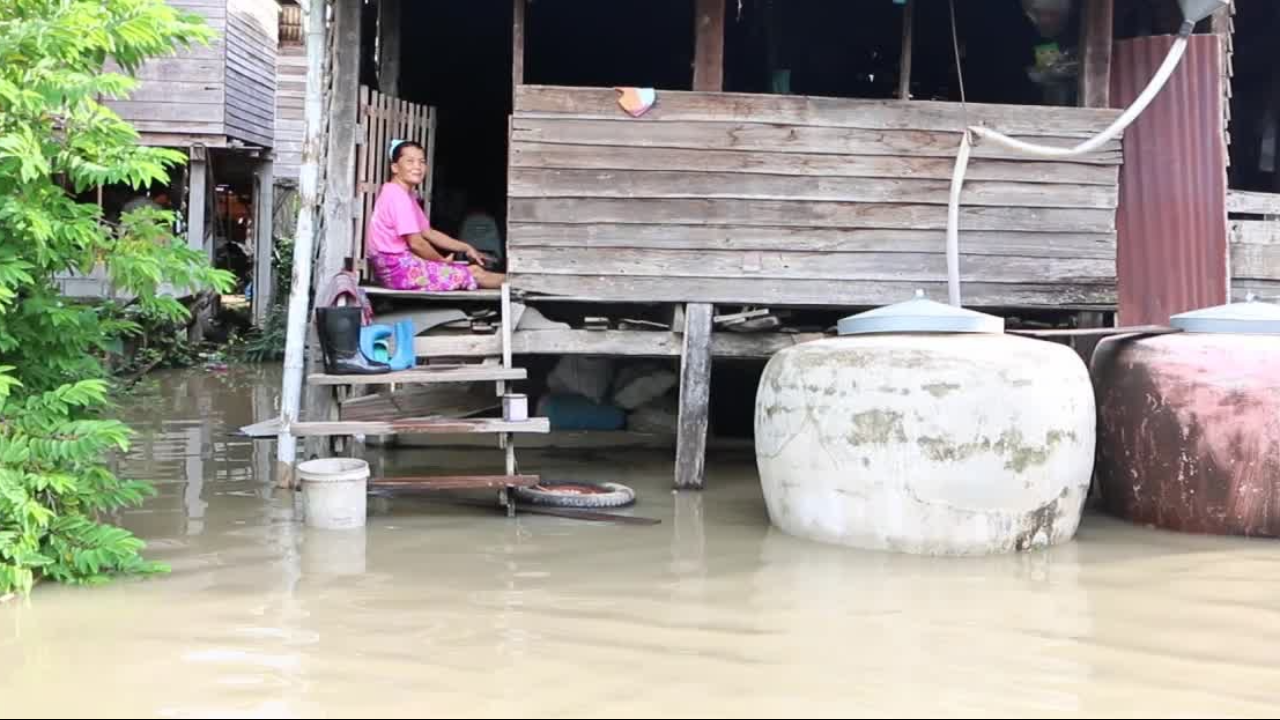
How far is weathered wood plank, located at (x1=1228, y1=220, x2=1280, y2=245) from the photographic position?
25.5 feet

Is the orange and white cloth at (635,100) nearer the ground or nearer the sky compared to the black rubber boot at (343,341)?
nearer the sky

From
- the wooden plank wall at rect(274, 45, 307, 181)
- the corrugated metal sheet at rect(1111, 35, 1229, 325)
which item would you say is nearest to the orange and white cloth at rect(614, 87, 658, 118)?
the corrugated metal sheet at rect(1111, 35, 1229, 325)

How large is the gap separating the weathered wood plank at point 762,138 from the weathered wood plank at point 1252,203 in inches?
33.2

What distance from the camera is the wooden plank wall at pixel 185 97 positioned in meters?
14.6

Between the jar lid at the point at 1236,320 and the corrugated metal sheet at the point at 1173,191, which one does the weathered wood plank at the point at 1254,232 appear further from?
the jar lid at the point at 1236,320

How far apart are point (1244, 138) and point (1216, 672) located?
8.09 metres

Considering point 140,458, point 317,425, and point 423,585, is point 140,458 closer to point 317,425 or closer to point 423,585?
point 317,425

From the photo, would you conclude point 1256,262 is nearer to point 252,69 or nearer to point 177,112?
Result: point 177,112

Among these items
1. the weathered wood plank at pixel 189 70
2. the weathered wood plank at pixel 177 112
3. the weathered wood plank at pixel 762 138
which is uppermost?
the weathered wood plank at pixel 189 70

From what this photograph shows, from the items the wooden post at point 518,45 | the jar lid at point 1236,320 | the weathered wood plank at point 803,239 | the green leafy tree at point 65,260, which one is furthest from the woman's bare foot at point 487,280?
Result: the jar lid at point 1236,320

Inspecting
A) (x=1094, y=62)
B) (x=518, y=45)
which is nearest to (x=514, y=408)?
(x=518, y=45)

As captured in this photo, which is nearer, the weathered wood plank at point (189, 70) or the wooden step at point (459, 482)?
the wooden step at point (459, 482)

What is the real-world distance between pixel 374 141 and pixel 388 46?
0.93 metres

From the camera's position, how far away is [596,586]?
4.79 m
